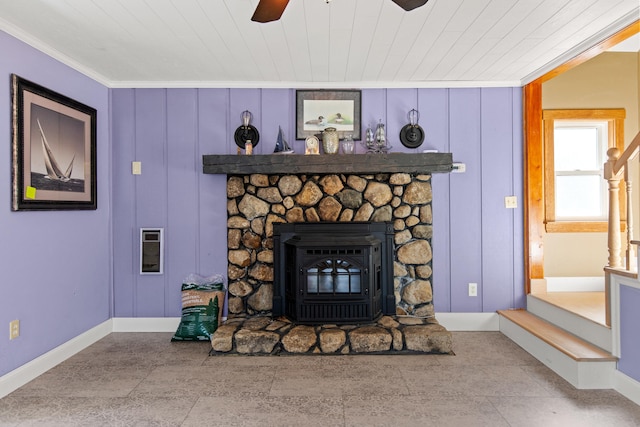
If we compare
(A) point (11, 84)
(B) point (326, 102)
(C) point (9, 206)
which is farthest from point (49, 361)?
(B) point (326, 102)

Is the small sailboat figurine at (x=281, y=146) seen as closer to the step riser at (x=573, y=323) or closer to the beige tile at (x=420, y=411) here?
the beige tile at (x=420, y=411)

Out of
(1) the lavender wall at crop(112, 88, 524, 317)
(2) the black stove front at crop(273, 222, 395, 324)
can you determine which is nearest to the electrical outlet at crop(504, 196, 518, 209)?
(1) the lavender wall at crop(112, 88, 524, 317)

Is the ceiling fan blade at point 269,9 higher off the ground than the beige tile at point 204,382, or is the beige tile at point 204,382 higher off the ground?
the ceiling fan blade at point 269,9

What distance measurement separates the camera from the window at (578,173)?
3.93 meters

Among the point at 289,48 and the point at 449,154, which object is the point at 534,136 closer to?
the point at 449,154

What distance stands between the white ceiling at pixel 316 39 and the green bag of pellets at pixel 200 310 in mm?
1779

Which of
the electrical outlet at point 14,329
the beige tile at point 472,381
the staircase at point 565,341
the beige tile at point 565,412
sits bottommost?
the beige tile at point 565,412

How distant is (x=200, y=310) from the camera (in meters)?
3.36

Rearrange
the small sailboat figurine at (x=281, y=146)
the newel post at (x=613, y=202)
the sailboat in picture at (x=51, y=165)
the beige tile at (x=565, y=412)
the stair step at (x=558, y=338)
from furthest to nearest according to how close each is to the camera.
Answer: the small sailboat figurine at (x=281, y=146)
the sailboat in picture at (x=51, y=165)
the newel post at (x=613, y=202)
the stair step at (x=558, y=338)
the beige tile at (x=565, y=412)

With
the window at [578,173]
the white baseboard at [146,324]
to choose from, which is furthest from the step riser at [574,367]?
the white baseboard at [146,324]

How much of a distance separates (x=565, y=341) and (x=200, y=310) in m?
2.74

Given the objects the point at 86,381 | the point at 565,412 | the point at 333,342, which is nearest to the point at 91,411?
the point at 86,381

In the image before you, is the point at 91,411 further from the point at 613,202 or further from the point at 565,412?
the point at 613,202

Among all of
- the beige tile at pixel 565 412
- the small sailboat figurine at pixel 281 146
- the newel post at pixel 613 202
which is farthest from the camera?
the small sailboat figurine at pixel 281 146
